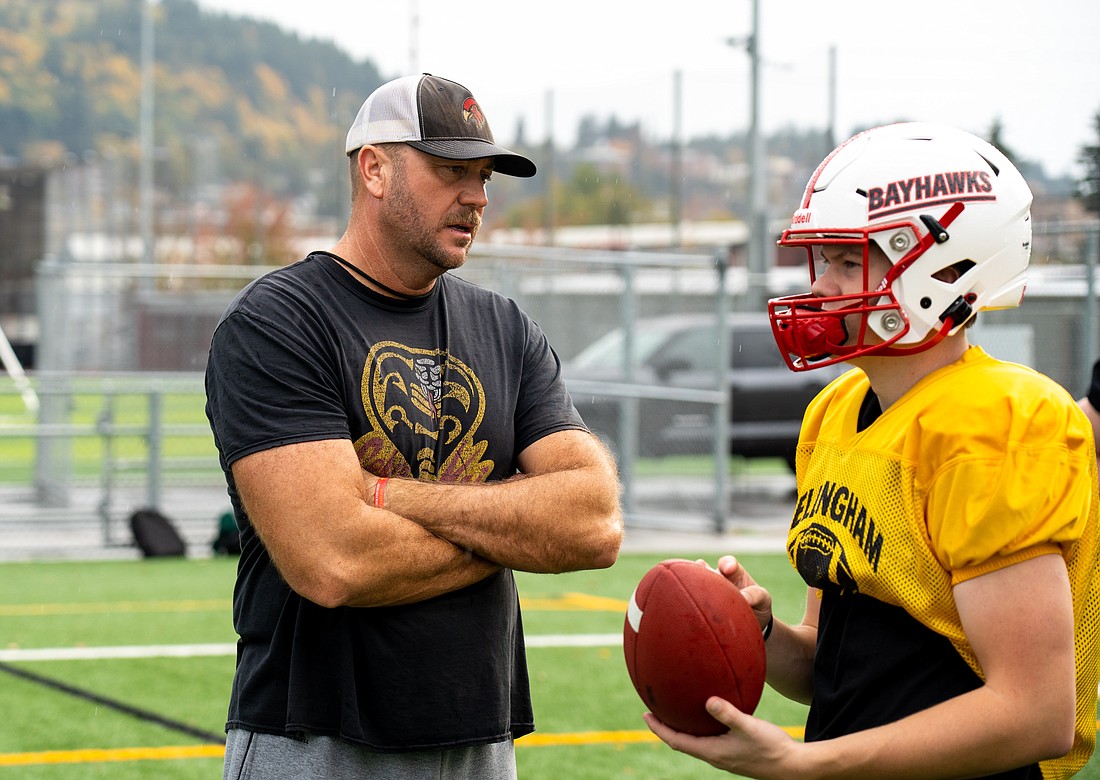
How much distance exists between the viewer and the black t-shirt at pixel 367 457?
2607 millimetres

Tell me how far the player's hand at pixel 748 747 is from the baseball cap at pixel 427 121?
1402 mm

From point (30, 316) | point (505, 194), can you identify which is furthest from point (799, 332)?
point (30, 316)

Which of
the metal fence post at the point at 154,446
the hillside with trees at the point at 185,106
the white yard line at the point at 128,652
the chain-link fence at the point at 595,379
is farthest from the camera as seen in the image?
the hillside with trees at the point at 185,106

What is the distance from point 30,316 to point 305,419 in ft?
103

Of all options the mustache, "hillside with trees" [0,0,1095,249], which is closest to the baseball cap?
the mustache

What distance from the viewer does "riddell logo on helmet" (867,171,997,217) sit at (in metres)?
2.09

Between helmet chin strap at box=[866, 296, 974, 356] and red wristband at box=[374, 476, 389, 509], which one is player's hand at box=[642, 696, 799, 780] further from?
red wristband at box=[374, 476, 389, 509]

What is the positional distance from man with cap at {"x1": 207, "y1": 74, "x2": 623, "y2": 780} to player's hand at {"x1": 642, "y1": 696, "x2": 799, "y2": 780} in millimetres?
756

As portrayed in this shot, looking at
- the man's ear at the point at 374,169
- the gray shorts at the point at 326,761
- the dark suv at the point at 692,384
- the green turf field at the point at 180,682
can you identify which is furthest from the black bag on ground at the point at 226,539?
the gray shorts at the point at 326,761

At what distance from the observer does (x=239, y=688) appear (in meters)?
2.70

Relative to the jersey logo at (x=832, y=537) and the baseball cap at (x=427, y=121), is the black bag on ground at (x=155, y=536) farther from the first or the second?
the jersey logo at (x=832, y=537)

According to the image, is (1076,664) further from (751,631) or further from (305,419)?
(305,419)

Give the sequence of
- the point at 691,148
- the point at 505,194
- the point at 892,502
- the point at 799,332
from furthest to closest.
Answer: the point at 505,194, the point at 691,148, the point at 799,332, the point at 892,502

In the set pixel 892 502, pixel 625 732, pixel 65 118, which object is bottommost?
pixel 625 732
